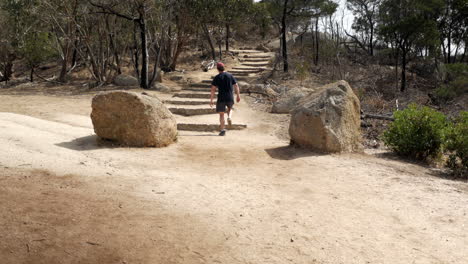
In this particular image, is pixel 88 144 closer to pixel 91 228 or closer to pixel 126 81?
pixel 91 228

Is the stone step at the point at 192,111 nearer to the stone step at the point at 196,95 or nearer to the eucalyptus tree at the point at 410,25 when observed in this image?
the stone step at the point at 196,95

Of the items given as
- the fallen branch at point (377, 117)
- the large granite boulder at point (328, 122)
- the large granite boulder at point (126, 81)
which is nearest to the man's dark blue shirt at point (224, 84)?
the large granite boulder at point (328, 122)

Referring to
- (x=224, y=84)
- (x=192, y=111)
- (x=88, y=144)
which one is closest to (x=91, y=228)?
(x=88, y=144)

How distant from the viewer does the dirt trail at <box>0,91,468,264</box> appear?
302cm

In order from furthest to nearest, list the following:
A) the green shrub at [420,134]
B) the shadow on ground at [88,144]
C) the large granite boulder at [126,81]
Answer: the large granite boulder at [126,81] < the green shrub at [420,134] < the shadow on ground at [88,144]

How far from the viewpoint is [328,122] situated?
6645 mm

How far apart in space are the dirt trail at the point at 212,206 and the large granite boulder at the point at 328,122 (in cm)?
39

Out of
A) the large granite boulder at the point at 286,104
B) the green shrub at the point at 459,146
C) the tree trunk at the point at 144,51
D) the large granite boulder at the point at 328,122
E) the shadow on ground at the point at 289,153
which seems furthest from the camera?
the tree trunk at the point at 144,51

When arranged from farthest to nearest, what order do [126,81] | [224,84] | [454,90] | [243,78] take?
[243,78]
[454,90]
[126,81]
[224,84]

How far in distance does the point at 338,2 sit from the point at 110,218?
27.1 meters

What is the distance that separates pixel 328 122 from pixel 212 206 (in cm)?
340

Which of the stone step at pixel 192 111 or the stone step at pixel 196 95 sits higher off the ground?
the stone step at pixel 196 95

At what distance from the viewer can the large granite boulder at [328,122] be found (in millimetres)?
6625

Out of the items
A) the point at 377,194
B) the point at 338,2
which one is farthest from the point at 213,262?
the point at 338,2
